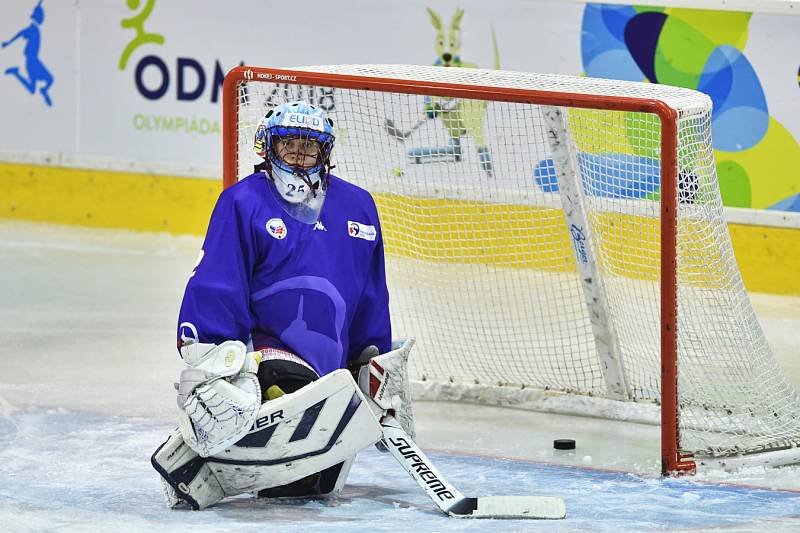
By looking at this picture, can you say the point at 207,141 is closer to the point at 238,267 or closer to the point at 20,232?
the point at 20,232

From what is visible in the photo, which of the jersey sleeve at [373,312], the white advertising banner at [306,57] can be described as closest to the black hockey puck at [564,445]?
the jersey sleeve at [373,312]

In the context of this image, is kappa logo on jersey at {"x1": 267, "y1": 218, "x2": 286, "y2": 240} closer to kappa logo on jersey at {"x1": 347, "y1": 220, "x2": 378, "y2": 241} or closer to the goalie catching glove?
kappa logo on jersey at {"x1": 347, "y1": 220, "x2": 378, "y2": 241}

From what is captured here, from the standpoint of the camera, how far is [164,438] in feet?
16.7

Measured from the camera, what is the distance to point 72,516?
4.13 m

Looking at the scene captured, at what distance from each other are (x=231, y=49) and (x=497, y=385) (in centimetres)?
316

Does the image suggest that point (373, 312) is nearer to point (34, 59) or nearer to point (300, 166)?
point (300, 166)

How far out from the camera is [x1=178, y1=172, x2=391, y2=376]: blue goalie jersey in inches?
161

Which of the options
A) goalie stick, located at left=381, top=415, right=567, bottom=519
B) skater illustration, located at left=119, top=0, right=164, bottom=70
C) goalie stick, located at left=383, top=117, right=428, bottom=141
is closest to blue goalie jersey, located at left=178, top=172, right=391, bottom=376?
goalie stick, located at left=381, top=415, right=567, bottom=519

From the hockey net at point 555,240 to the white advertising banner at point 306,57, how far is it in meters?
1.18

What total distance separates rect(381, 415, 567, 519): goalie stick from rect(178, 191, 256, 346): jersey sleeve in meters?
0.49

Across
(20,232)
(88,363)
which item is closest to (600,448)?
(88,363)

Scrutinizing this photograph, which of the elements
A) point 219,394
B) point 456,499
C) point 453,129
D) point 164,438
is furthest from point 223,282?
point 453,129

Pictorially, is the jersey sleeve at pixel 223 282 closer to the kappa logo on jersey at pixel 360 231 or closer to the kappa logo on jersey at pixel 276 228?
the kappa logo on jersey at pixel 276 228

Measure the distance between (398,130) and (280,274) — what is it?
1793 millimetres
